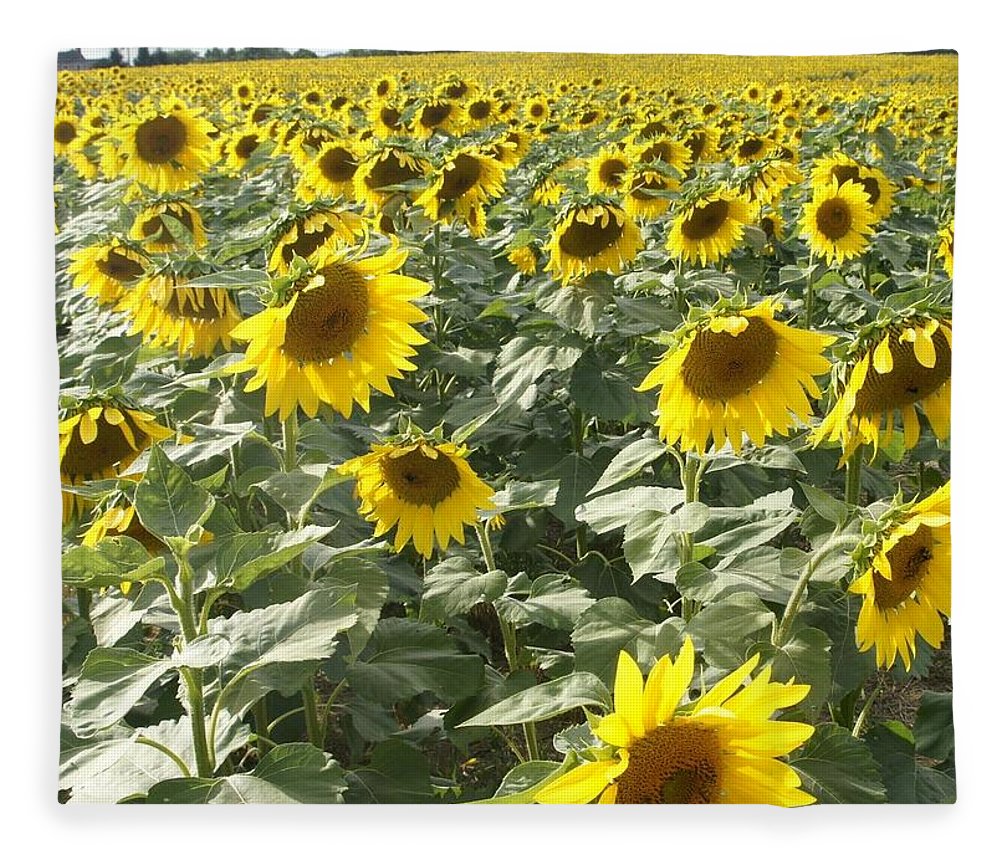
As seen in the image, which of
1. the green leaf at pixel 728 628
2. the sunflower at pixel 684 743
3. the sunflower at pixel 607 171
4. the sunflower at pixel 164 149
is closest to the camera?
the sunflower at pixel 684 743

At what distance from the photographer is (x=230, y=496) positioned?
1690 millimetres

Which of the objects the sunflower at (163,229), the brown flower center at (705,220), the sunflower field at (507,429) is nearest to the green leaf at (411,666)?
the sunflower field at (507,429)

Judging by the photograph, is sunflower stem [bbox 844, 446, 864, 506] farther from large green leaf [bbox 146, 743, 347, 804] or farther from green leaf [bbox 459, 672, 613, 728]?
large green leaf [bbox 146, 743, 347, 804]

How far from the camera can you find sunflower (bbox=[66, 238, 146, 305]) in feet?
6.08

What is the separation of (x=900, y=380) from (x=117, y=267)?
1.20 meters

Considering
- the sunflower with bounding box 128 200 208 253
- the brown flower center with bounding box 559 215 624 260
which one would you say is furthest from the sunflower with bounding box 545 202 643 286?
the sunflower with bounding box 128 200 208 253

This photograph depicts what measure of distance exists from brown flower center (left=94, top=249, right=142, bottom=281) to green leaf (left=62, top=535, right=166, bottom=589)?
0.62 meters

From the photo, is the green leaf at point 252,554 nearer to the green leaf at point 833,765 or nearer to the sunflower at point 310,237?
the sunflower at point 310,237

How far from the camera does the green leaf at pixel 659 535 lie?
1.53 meters

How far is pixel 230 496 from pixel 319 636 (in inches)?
14.6

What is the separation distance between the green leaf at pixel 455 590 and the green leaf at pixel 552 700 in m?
0.32

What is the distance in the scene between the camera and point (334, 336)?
1.59 metres
